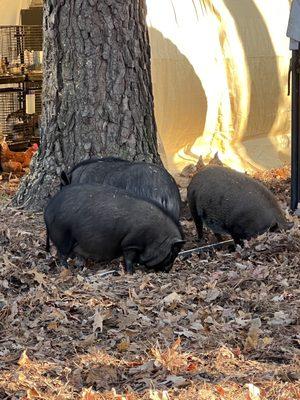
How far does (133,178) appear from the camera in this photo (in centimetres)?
844

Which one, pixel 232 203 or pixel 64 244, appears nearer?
pixel 64 244

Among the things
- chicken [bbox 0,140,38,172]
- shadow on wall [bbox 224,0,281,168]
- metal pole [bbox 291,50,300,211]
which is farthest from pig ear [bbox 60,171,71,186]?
shadow on wall [bbox 224,0,281,168]

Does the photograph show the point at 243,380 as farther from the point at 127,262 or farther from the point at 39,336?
the point at 127,262

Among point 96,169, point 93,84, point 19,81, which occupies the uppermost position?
point 93,84

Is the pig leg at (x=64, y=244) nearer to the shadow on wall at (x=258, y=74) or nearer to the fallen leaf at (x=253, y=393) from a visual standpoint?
the fallen leaf at (x=253, y=393)

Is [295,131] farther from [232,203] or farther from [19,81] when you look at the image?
[19,81]

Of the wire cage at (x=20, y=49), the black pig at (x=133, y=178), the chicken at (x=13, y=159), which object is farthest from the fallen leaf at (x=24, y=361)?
the wire cage at (x=20, y=49)

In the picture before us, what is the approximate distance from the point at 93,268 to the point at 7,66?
719 centimetres

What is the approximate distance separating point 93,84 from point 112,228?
7.51ft

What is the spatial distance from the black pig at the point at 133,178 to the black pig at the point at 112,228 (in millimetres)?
408

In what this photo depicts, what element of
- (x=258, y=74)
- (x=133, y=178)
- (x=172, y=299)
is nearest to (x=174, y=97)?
(x=258, y=74)

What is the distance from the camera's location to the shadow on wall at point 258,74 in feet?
48.5

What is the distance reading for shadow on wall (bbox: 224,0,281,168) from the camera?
14.8 metres

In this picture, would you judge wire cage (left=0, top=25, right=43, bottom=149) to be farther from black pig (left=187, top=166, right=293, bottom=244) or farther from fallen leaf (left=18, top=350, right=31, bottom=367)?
fallen leaf (left=18, top=350, right=31, bottom=367)
